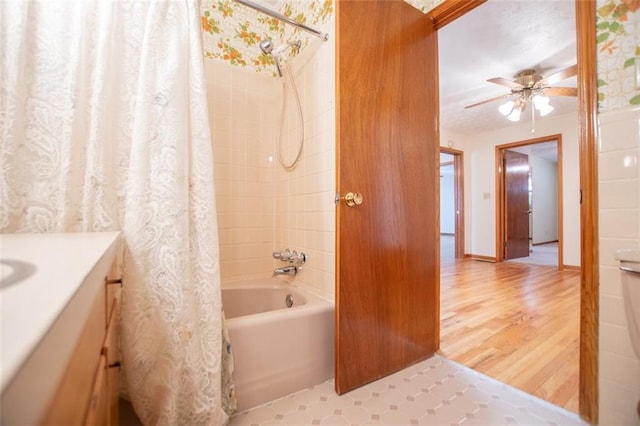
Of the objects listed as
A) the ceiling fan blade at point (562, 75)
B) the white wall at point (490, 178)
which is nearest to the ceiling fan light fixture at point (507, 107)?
the ceiling fan blade at point (562, 75)

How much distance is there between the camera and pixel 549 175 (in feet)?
21.6

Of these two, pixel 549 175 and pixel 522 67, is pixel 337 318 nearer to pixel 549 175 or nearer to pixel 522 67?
pixel 522 67

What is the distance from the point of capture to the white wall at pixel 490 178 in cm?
383

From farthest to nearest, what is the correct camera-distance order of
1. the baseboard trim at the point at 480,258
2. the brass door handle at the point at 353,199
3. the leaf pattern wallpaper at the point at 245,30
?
the baseboard trim at the point at 480,258, the leaf pattern wallpaper at the point at 245,30, the brass door handle at the point at 353,199

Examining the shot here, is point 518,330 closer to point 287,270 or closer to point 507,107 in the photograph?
point 287,270

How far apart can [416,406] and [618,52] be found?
153 centimetres

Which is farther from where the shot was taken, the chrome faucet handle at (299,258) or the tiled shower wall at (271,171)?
the chrome faucet handle at (299,258)

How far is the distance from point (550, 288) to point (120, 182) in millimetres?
3798

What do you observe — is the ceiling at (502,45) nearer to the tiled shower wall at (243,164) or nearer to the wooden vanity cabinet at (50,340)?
the tiled shower wall at (243,164)

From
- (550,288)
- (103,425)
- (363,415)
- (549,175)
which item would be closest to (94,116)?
(103,425)

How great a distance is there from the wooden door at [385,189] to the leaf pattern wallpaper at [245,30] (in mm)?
557

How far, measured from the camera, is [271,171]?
2066 millimetres

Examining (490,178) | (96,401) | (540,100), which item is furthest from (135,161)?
(490,178)

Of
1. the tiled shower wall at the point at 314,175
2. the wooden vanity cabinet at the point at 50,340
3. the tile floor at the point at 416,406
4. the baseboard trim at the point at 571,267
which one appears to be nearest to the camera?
the wooden vanity cabinet at the point at 50,340
